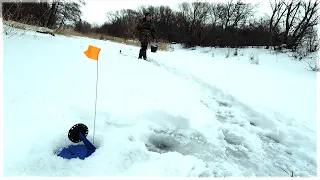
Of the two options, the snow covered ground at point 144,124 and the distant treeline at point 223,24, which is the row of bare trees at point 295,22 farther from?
the snow covered ground at point 144,124

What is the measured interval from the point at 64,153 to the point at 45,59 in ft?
8.32

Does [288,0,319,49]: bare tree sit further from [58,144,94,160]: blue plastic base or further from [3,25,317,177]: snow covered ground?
[58,144,94,160]: blue plastic base

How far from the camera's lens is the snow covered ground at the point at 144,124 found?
6.07 feet

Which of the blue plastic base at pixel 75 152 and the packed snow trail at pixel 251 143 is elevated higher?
the blue plastic base at pixel 75 152

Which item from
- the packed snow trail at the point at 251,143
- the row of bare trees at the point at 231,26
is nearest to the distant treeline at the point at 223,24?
the row of bare trees at the point at 231,26

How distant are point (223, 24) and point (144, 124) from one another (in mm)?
26162

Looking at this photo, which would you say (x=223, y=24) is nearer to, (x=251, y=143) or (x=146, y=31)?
(x=146, y=31)

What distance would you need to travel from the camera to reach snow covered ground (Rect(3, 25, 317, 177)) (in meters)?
1.85

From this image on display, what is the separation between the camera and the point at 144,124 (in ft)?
8.57

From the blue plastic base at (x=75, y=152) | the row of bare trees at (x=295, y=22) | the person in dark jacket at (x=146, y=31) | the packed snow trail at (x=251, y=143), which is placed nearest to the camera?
the blue plastic base at (x=75, y=152)

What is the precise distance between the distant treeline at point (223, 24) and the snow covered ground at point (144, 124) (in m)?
8.21

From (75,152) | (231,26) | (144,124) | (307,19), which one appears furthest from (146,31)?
(231,26)

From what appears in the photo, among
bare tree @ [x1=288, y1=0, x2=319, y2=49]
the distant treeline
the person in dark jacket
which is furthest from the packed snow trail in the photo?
bare tree @ [x1=288, y1=0, x2=319, y2=49]

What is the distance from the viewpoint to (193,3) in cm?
2844
